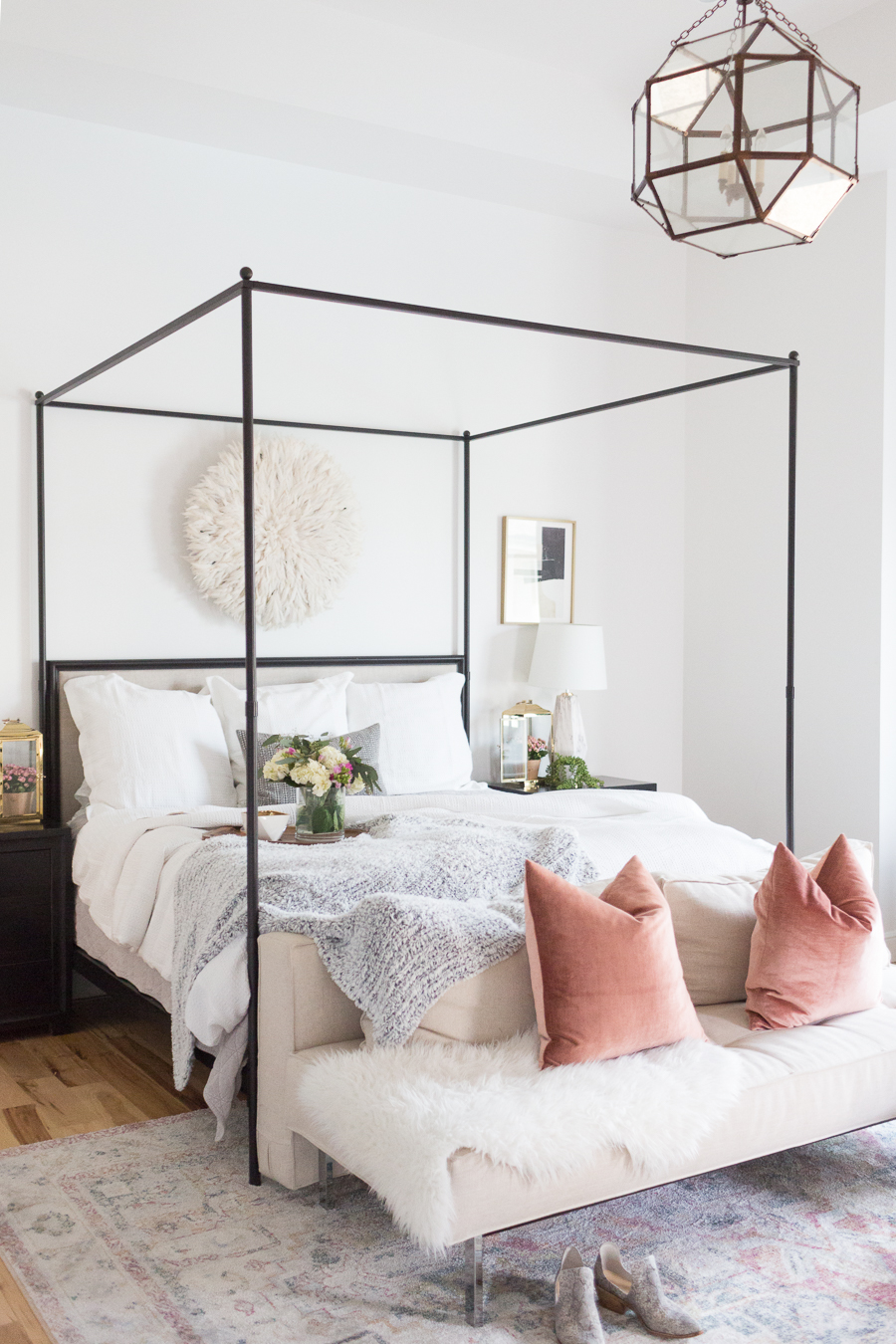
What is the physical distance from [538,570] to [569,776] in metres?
0.98

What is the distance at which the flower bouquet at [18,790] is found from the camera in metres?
3.86

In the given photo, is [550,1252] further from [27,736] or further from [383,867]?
[27,736]

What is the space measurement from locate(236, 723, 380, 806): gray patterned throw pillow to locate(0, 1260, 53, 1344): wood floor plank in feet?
5.60

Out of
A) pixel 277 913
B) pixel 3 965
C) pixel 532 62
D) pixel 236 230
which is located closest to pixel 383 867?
pixel 277 913

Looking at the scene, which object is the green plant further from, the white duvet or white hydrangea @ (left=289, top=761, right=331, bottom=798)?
white hydrangea @ (left=289, top=761, right=331, bottom=798)

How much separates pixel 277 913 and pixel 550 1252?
0.90 meters

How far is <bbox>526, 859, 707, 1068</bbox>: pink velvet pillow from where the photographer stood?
2.36 metres

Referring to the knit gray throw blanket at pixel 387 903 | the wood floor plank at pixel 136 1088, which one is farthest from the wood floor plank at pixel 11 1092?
the knit gray throw blanket at pixel 387 903

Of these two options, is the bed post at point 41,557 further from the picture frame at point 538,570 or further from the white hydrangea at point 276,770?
the picture frame at point 538,570

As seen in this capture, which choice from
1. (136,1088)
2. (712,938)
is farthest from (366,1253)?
(136,1088)

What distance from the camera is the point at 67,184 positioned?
4.14 metres

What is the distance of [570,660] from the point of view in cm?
493

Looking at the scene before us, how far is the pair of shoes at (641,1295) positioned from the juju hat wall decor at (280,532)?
286 centimetres

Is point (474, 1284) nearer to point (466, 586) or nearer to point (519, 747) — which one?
point (519, 747)
